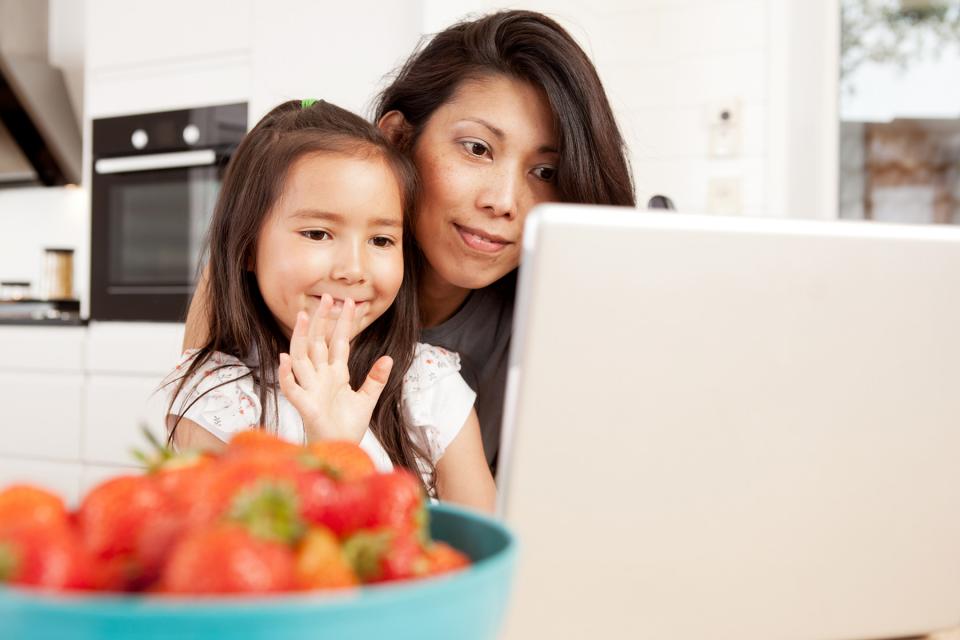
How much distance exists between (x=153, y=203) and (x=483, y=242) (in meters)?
1.80

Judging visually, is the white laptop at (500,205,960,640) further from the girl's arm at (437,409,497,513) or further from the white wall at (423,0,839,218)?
the white wall at (423,0,839,218)

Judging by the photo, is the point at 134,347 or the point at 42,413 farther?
the point at 42,413

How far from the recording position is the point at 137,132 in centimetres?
287

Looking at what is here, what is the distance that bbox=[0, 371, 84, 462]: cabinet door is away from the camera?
2879mm

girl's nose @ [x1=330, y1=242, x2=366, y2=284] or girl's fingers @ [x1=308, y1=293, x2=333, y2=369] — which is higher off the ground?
girl's nose @ [x1=330, y1=242, x2=366, y2=284]

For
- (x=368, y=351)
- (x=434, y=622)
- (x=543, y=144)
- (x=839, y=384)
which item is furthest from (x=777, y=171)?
(x=434, y=622)

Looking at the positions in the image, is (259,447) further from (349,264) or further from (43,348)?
(43,348)

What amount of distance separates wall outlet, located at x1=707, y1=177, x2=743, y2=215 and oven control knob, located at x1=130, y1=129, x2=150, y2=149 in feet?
5.52

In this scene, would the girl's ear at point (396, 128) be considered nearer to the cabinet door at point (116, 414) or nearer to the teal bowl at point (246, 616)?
→ the teal bowl at point (246, 616)

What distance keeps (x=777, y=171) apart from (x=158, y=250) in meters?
1.83

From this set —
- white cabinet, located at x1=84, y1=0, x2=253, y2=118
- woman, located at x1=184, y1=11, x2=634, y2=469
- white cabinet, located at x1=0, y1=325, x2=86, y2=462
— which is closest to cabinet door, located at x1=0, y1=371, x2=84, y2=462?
white cabinet, located at x1=0, y1=325, x2=86, y2=462

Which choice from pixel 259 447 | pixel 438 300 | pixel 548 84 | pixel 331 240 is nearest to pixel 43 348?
pixel 438 300

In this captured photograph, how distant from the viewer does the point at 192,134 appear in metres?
2.77

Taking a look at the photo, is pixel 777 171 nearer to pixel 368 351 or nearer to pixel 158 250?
pixel 368 351
